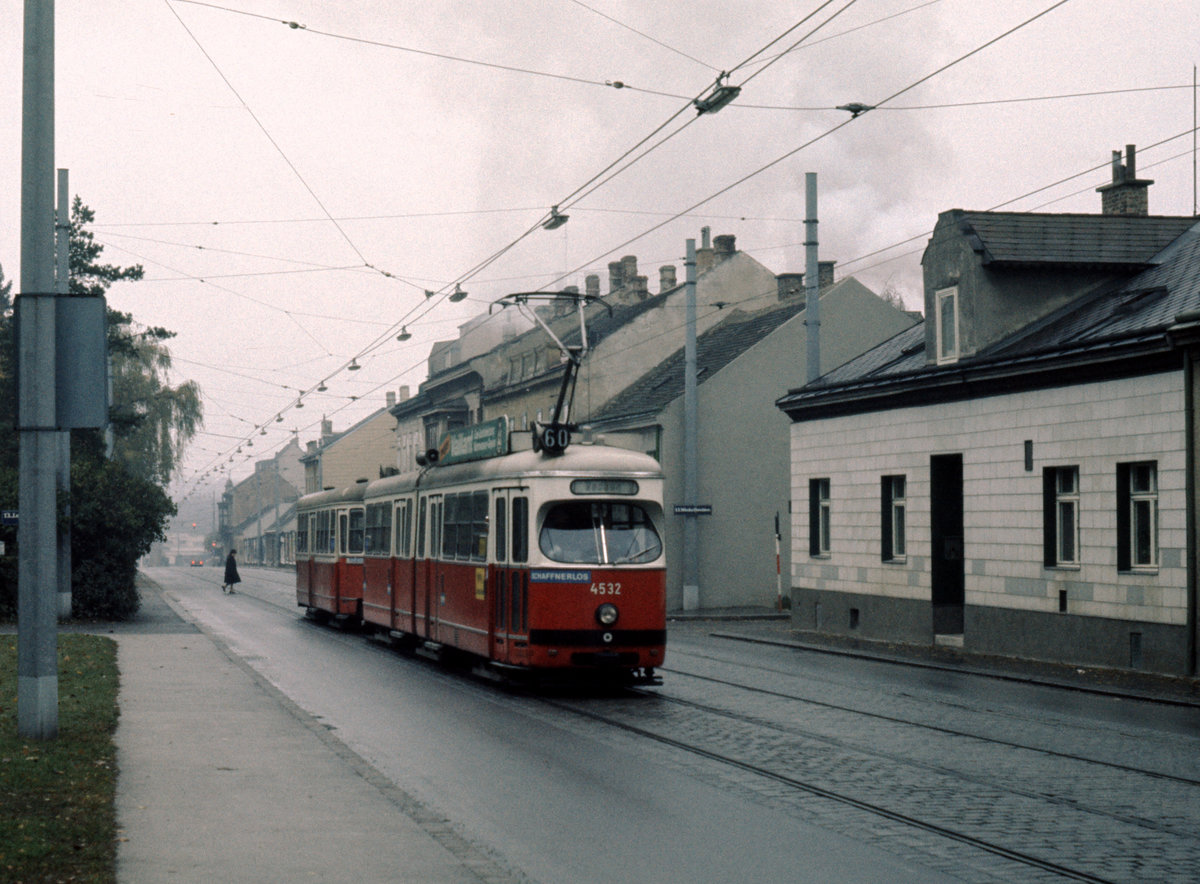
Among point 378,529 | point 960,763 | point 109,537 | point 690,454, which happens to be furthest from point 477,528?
point 690,454

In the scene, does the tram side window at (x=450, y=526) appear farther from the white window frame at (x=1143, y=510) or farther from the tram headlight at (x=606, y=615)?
the white window frame at (x=1143, y=510)

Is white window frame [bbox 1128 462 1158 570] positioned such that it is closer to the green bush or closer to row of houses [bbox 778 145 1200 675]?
row of houses [bbox 778 145 1200 675]

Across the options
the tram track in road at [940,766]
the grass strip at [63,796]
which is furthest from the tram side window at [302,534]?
the tram track in road at [940,766]

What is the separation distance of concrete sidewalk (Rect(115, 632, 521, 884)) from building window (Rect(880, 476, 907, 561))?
52.5 feet

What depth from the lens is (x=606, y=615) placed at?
18.0 meters

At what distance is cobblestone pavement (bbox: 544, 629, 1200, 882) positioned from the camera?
8.81 m

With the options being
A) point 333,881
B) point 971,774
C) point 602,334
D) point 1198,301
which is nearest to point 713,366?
point 602,334

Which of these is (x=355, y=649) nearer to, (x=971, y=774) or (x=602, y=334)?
(x=971, y=774)

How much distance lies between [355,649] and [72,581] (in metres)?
11.1

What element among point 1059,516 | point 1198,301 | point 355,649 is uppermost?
point 1198,301

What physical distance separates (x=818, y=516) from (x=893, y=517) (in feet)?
11.0

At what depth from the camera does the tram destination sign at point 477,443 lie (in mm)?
20156

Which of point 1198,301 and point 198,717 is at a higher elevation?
point 1198,301

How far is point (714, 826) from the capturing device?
9445 millimetres
